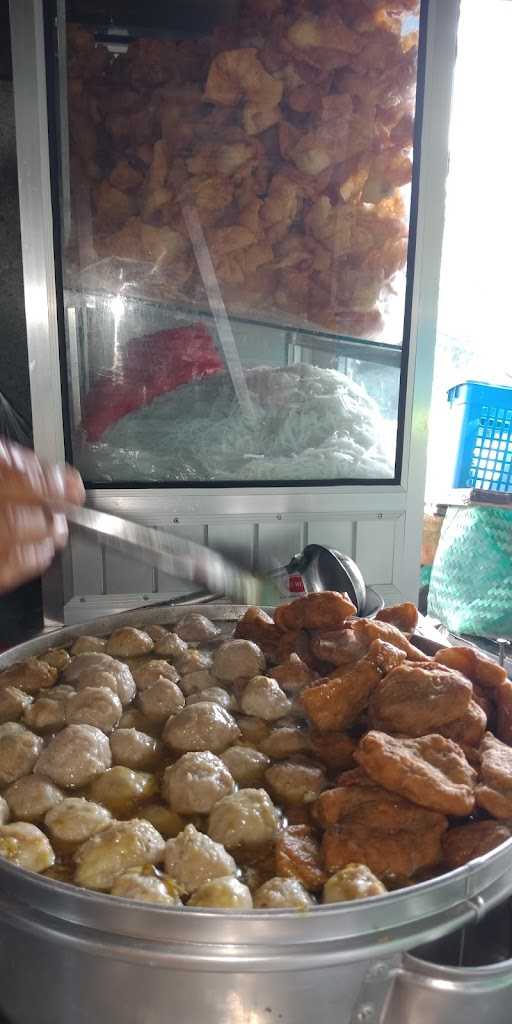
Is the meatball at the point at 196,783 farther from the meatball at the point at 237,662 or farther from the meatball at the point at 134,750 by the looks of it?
the meatball at the point at 237,662

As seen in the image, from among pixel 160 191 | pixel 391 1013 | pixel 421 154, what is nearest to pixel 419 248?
pixel 421 154

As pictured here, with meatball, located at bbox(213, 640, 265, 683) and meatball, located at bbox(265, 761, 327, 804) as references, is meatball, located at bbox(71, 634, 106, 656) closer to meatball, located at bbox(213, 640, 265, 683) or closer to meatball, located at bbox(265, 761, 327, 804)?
meatball, located at bbox(213, 640, 265, 683)

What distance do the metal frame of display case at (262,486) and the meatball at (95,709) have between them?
1073 millimetres

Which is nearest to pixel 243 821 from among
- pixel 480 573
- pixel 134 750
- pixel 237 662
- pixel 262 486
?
pixel 134 750

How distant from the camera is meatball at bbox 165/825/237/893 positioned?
1.12 meters

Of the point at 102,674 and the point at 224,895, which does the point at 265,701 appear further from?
the point at 224,895

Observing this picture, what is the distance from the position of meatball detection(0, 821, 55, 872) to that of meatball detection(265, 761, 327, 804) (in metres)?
0.45

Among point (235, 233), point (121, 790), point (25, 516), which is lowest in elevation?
point (121, 790)

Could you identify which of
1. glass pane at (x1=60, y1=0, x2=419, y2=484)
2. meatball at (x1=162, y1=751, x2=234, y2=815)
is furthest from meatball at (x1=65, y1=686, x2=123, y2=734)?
glass pane at (x1=60, y1=0, x2=419, y2=484)

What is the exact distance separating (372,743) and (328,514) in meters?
1.53

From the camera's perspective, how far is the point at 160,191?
2.56 meters

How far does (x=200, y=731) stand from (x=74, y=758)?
275 mm

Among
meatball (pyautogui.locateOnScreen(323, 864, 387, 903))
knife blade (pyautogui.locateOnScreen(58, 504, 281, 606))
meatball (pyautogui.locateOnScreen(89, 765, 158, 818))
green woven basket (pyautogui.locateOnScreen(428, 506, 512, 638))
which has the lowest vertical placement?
green woven basket (pyautogui.locateOnScreen(428, 506, 512, 638))

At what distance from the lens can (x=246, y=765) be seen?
1.46 metres
